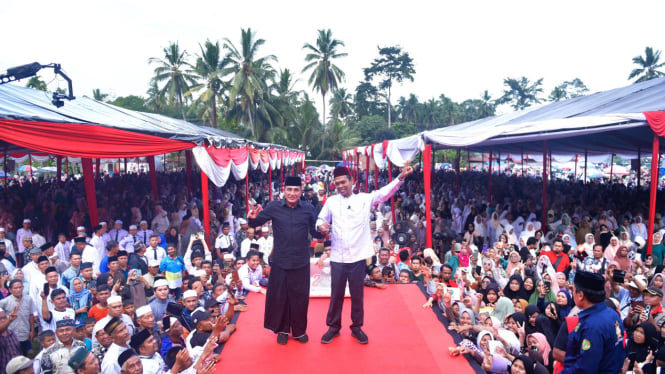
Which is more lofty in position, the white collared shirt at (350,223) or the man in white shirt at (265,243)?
the white collared shirt at (350,223)

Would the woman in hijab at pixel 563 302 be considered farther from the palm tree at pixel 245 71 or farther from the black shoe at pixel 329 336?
the palm tree at pixel 245 71

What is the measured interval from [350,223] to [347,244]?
0.19 meters

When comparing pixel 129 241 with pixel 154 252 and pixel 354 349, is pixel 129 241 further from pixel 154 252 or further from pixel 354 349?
pixel 354 349

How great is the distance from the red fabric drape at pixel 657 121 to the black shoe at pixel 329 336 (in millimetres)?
5447

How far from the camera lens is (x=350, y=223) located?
3627 mm

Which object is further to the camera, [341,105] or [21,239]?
[341,105]

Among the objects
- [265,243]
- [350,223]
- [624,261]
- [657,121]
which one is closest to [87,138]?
[265,243]

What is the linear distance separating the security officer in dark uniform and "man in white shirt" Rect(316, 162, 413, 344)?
5.22 feet

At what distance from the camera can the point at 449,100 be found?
172 ft

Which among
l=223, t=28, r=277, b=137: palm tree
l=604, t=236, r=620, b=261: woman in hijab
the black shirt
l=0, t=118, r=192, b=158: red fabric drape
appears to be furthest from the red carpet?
l=223, t=28, r=277, b=137: palm tree

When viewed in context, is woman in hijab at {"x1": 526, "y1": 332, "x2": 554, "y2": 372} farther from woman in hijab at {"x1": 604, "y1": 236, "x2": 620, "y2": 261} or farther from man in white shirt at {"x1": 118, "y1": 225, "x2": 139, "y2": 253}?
man in white shirt at {"x1": 118, "y1": 225, "x2": 139, "y2": 253}

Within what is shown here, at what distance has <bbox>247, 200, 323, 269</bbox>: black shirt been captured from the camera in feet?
11.7

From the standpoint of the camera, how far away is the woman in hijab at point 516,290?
5328 mm

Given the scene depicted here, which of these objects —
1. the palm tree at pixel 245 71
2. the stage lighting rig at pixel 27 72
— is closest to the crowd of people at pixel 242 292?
the stage lighting rig at pixel 27 72
